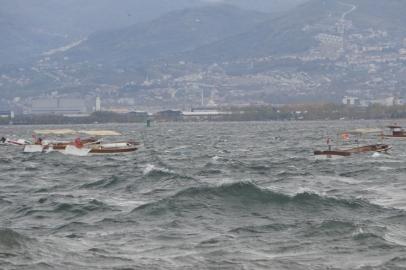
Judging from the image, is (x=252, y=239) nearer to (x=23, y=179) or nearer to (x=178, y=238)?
(x=178, y=238)

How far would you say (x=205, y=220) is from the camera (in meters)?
29.3

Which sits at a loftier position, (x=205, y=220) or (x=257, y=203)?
(x=257, y=203)

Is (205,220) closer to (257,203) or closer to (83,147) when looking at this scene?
(257,203)

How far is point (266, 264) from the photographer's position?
22219 millimetres

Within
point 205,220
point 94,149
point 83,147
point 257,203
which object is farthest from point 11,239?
point 83,147

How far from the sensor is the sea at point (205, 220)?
2288 centimetres

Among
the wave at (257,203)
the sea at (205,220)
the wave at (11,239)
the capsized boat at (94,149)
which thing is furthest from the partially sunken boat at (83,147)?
the wave at (11,239)

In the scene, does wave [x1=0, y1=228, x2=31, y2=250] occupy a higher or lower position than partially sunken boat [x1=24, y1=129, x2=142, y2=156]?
higher

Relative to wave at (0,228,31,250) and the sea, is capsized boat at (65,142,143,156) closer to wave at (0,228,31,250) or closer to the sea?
the sea

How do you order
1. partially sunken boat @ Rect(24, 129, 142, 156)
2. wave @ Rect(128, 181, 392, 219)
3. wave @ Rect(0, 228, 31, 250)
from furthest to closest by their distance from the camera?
1. partially sunken boat @ Rect(24, 129, 142, 156)
2. wave @ Rect(128, 181, 392, 219)
3. wave @ Rect(0, 228, 31, 250)

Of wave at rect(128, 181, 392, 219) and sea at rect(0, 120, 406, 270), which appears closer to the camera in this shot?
sea at rect(0, 120, 406, 270)

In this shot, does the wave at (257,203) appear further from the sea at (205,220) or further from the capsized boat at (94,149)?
the capsized boat at (94,149)

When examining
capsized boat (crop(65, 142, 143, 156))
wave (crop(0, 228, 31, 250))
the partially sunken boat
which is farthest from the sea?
the partially sunken boat

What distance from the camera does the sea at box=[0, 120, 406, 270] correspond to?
75.0 feet
